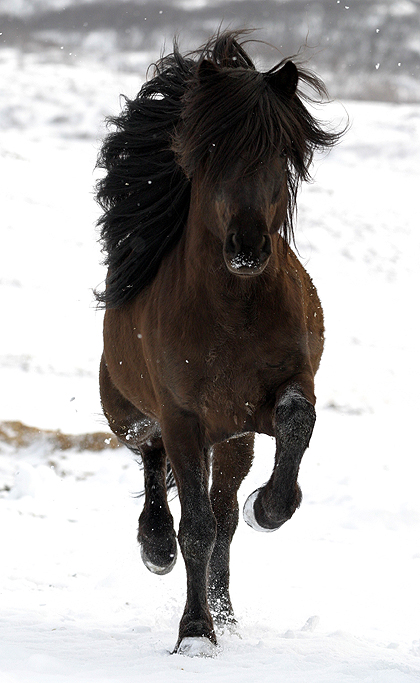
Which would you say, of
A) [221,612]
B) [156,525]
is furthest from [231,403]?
[156,525]

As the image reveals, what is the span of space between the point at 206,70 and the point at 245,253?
3.20 ft

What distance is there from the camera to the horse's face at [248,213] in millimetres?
2936

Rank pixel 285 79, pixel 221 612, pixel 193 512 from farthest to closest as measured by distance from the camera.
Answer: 1. pixel 221 612
2. pixel 193 512
3. pixel 285 79

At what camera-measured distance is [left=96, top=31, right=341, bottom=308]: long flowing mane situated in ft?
10.6

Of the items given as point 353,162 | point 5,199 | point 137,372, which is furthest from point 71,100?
point 137,372

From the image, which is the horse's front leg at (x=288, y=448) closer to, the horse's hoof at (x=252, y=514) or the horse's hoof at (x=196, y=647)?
the horse's hoof at (x=252, y=514)

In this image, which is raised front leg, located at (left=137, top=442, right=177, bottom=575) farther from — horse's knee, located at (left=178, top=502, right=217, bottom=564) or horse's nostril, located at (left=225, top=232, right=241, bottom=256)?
horse's nostril, located at (left=225, top=232, right=241, bottom=256)

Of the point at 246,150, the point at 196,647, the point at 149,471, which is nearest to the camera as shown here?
the point at 246,150

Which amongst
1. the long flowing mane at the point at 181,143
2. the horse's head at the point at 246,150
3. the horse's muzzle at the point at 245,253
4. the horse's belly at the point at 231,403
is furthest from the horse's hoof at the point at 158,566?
the horse's muzzle at the point at 245,253

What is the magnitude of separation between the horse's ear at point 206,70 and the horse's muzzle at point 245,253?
856 millimetres

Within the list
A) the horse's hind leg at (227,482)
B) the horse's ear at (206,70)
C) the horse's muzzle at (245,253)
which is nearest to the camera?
the horse's muzzle at (245,253)

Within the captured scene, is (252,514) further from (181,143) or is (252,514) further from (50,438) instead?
(50,438)

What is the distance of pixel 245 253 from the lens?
292cm

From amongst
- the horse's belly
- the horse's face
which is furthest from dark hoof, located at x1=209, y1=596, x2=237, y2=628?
the horse's face
